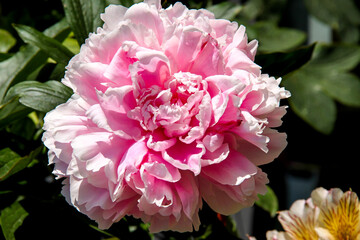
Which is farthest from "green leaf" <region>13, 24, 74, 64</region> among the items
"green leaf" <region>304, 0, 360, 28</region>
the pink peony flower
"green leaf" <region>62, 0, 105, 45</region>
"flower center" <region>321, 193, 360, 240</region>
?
"green leaf" <region>304, 0, 360, 28</region>

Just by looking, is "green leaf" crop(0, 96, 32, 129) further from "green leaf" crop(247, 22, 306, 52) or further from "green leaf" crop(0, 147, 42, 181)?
"green leaf" crop(247, 22, 306, 52)

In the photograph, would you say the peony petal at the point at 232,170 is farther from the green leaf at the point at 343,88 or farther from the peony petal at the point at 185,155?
the green leaf at the point at 343,88

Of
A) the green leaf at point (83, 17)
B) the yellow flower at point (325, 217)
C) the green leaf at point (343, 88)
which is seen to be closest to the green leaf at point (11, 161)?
the green leaf at point (83, 17)

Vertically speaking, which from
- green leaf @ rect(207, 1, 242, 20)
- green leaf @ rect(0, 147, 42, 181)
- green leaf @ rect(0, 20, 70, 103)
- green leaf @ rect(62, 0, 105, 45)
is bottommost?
green leaf @ rect(0, 147, 42, 181)

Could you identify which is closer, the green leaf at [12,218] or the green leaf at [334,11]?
the green leaf at [12,218]

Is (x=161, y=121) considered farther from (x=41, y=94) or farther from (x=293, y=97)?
(x=293, y=97)
